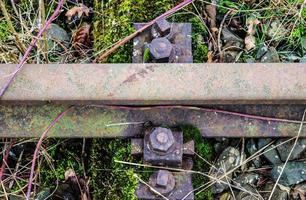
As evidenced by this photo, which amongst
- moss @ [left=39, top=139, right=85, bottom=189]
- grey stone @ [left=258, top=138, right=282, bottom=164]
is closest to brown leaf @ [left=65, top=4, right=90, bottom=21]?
moss @ [left=39, top=139, right=85, bottom=189]

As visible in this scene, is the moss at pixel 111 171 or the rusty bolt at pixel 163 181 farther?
the moss at pixel 111 171

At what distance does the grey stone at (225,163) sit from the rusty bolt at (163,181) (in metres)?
0.39

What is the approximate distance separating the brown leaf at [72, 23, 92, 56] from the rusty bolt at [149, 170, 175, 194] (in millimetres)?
1141

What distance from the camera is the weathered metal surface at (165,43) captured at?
9.03 ft

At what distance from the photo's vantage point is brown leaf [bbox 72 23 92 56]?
342 centimetres

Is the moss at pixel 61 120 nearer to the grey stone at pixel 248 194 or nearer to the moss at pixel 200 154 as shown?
the moss at pixel 200 154

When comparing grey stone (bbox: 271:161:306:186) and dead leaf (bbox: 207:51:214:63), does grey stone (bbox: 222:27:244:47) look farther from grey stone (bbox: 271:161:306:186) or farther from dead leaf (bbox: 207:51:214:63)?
grey stone (bbox: 271:161:306:186)

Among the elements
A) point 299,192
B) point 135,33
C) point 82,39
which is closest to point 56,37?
point 82,39

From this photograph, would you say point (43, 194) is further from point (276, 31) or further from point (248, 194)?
point (276, 31)

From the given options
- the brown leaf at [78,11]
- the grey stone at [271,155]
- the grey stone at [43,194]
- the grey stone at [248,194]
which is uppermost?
the brown leaf at [78,11]

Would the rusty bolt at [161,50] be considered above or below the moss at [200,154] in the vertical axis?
above

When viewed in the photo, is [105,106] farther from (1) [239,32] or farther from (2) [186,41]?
(1) [239,32]

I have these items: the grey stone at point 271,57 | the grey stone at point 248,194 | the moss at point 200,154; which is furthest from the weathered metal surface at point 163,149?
the grey stone at point 271,57

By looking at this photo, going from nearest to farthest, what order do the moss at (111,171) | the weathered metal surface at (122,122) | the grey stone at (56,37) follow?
the moss at (111,171), the weathered metal surface at (122,122), the grey stone at (56,37)
